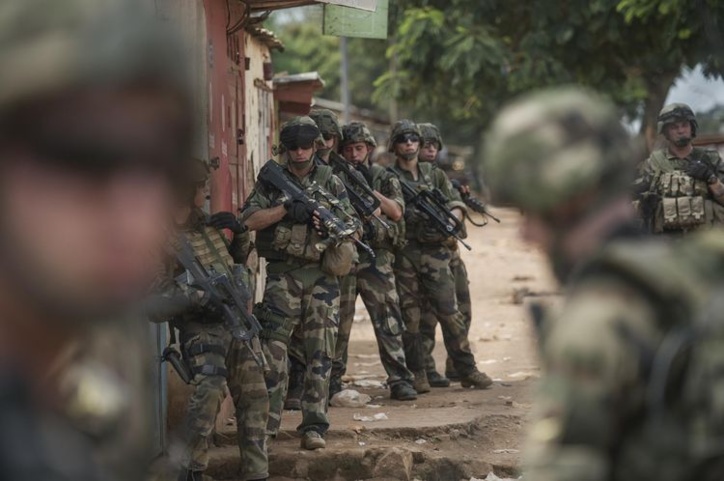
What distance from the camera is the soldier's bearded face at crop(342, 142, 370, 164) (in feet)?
33.1

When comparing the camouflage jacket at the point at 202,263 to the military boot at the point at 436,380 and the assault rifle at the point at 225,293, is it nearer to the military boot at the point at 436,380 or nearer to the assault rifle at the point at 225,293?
the assault rifle at the point at 225,293

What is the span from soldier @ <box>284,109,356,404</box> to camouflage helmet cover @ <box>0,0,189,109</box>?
751 cm

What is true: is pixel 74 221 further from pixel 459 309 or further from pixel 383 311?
pixel 459 309

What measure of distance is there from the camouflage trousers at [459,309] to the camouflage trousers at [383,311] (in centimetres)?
74

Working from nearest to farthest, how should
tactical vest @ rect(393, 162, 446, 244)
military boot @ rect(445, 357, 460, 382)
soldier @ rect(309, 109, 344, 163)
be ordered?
soldier @ rect(309, 109, 344, 163), tactical vest @ rect(393, 162, 446, 244), military boot @ rect(445, 357, 460, 382)

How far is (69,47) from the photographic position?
64.2 inches

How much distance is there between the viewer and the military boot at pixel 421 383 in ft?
34.6

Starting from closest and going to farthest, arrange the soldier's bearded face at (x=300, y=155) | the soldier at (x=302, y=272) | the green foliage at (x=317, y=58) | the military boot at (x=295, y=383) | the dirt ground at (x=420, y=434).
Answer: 1. the dirt ground at (x=420, y=434)
2. the soldier at (x=302, y=272)
3. the soldier's bearded face at (x=300, y=155)
4. the military boot at (x=295, y=383)
5. the green foliage at (x=317, y=58)

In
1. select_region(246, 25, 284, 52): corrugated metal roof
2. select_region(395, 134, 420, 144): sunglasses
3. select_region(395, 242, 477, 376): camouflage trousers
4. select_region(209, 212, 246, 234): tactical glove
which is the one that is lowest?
select_region(395, 242, 477, 376): camouflage trousers

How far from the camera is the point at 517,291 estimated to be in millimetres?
17750

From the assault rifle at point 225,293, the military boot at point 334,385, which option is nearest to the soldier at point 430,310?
the military boot at point 334,385

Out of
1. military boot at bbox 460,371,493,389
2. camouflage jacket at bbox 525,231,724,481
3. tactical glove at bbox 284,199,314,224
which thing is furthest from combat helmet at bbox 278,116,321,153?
camouflage jacket at bbox 525,231,724,481

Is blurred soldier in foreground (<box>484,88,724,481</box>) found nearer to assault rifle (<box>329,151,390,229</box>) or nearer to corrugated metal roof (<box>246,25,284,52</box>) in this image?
assault rifle (<box>329,151,390,229</box>)

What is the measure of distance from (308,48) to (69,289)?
152 feet
